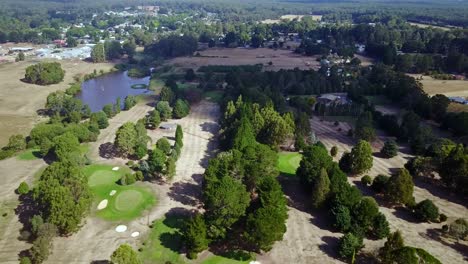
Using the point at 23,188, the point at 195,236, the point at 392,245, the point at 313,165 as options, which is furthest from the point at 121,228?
the point at 392,245

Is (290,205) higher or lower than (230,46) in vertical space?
lower

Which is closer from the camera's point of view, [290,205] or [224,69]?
[290,205]

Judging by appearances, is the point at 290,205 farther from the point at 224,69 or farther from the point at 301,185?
the point at 224,69

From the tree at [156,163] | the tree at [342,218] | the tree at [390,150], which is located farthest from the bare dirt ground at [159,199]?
the tree at [390,150]

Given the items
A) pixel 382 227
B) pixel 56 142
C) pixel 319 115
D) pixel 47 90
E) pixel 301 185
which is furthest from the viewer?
pixel 47 90

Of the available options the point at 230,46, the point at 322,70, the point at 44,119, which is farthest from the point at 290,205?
the point at 230,46

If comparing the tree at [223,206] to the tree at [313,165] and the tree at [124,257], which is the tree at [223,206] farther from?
the tree at [313,165]

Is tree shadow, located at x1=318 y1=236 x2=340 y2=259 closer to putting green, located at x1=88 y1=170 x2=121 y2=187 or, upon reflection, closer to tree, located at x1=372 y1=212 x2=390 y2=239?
tree, located at x1=372 y1=212 x2=390 y2=239
